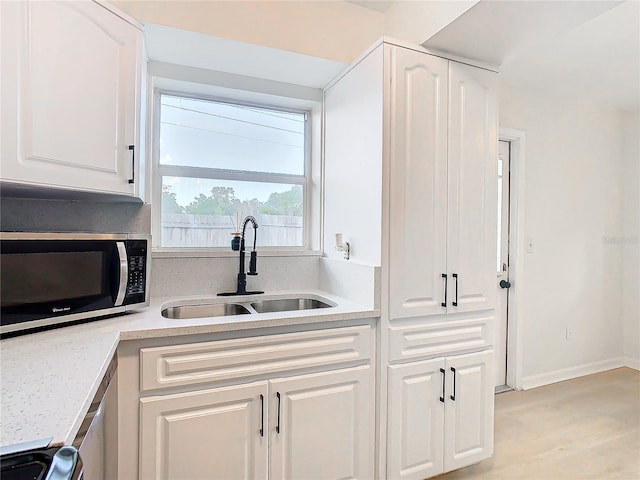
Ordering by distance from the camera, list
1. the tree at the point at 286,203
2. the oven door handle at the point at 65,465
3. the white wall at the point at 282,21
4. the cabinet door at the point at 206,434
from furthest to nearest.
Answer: the tree at the point at 286,203 < the white wall at the point at 282,21 < the cabinet door at the point at 206,434 < the oven door handle at the point at 65,465

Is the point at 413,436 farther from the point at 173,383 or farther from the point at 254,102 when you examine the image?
the point at 254,102

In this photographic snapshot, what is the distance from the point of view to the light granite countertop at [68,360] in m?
0.69

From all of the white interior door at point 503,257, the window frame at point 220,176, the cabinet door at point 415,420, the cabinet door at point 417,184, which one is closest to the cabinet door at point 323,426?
the cabinet door at point 415,420

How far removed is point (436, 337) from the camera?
1820mm

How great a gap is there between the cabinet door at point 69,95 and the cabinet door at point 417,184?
1178mm

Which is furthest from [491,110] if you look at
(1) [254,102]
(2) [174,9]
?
(2) [174,9]

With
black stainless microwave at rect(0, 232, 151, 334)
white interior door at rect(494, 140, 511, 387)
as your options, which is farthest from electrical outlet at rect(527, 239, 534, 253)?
black stainless microwave at rect(0, 232, 151, 334)

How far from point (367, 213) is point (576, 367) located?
287 centimetres

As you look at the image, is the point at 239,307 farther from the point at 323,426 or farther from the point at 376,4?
the point at 376,4

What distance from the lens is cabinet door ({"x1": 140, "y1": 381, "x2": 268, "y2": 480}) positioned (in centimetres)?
135

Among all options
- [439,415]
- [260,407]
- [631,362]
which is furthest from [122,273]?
[631,362]

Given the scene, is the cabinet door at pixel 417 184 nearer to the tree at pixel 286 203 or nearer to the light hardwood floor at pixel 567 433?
the tree at pixel 286 203

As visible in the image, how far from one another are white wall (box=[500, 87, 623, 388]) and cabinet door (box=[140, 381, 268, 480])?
246 centimetres

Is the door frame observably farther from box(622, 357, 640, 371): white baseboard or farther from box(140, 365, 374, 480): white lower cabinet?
box(140, 365, 374, 480): white lower cabinet
